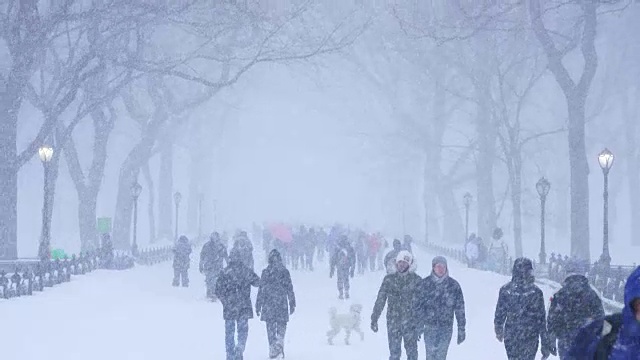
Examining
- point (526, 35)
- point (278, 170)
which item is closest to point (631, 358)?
point (526, 35)

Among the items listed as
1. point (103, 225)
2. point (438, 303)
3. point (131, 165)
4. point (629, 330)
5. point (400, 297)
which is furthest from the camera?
point (131, 165)

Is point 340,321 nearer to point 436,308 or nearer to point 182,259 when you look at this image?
point 436,308

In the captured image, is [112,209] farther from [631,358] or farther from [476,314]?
[631,358]

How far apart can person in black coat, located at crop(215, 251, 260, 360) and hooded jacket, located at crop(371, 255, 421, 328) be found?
8.03ft

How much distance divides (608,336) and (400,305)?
7371 millimetres

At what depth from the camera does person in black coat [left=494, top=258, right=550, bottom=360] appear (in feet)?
33.3

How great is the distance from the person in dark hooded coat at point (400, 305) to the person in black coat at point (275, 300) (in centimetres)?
284

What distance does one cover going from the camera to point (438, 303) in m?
11.1

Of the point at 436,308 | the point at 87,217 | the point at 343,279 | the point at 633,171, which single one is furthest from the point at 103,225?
the point at 633,171

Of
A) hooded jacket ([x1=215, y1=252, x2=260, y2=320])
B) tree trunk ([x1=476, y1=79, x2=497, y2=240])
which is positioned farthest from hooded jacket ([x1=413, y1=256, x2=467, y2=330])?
tree trunk ([x1=476, y1=79, x2=497, y2=240])

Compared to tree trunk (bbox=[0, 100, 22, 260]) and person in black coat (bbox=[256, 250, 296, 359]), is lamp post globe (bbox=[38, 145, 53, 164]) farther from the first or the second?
person in black coat (bbox=[256, 250, 296, 359])

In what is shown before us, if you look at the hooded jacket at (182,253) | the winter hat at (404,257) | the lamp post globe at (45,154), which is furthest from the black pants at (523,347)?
the hooded jacket at (182,253)

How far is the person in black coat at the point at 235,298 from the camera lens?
514 inches

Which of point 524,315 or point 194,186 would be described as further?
point 194,186
